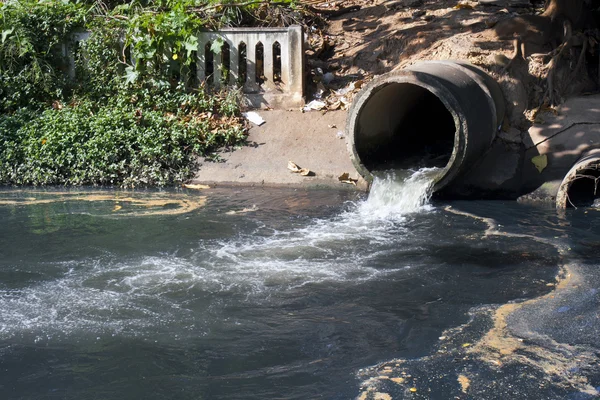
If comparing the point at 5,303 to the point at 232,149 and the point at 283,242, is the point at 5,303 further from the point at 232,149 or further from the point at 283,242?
the point at 232,149

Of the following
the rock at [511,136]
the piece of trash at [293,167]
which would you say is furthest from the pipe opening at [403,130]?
the piece of trash at [293,167]

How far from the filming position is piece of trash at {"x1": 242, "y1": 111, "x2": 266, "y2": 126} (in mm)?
12031

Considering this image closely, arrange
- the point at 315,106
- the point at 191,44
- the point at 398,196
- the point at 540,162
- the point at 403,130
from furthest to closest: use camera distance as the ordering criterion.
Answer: the point at 315,106, the point at 191,44, the point at 403,130, the point at 540,162, the point at 398,196

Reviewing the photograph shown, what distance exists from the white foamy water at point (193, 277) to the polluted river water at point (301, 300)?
0.07ft

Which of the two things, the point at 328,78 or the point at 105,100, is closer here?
the point at 105,100

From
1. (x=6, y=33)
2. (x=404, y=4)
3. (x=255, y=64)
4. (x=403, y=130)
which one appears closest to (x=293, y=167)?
(x=403, y=130)

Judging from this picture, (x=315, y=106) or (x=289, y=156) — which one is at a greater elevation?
(x=315, y=106)

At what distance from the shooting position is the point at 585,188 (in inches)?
397

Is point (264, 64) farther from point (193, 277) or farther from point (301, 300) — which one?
point (301, 300)

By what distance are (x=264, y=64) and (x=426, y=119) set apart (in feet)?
8.95

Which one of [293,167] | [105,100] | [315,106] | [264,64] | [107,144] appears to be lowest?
[293,167]

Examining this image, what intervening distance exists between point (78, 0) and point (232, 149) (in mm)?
4090

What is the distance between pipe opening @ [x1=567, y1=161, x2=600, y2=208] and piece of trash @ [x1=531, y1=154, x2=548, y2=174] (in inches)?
18.0

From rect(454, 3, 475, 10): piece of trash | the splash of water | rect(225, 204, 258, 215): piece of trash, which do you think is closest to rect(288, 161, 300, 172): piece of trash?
the splash of water
